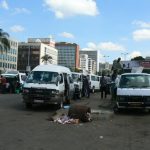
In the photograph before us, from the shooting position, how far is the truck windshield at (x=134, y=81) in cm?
1958

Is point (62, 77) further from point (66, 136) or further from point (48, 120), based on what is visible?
point (66, 136)

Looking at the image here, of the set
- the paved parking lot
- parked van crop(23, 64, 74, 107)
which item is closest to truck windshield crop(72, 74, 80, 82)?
parked van crop(23, 64, 74, 107)

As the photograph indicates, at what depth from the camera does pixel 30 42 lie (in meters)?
195

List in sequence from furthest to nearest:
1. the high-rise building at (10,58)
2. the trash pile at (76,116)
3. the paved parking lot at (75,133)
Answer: the high-rise building at (10,58)
the trash pile at (76,116)
the paved parking lot at (75,133)

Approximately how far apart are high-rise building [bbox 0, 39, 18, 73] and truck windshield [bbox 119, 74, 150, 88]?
140 m

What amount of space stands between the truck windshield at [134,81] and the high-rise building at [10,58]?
139737 millimetres

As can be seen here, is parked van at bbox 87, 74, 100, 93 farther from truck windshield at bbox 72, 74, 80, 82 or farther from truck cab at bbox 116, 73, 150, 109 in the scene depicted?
truck cab at bbox 116, 73, 150, 109

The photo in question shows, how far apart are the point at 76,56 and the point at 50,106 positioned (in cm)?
16794

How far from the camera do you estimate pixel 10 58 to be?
169 meters

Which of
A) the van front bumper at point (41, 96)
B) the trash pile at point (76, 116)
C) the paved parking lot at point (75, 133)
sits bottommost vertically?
the paved parking lot at point (75, 133)

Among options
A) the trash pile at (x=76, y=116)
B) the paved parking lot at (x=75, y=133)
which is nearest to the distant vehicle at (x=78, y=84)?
the paved parking lot at (x=75, y=133)

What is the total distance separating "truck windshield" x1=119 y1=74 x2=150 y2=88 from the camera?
19578 mm

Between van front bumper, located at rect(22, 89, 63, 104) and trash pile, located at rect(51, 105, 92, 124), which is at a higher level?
van front bumper, located at rect(22, 89, 63, 104)

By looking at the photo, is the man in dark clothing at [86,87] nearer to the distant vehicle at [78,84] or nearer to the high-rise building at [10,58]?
the distant vehicle at [78,84]
